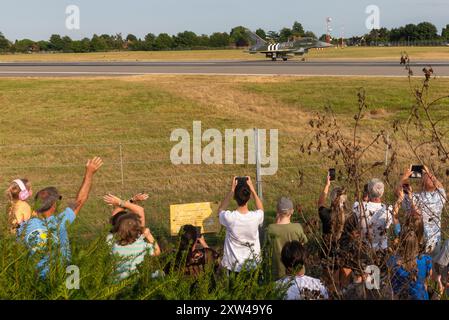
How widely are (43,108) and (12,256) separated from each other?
72.4ft

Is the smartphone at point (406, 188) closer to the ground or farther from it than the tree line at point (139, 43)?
closer to the ground

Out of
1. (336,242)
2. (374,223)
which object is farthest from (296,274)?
(374,223)

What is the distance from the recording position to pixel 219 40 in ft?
351

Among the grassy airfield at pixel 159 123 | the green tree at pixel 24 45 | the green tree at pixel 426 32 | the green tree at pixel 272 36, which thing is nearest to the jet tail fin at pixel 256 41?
the green tree at pixel 272 36

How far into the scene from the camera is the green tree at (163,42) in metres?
102

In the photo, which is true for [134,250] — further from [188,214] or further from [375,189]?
[188,214]

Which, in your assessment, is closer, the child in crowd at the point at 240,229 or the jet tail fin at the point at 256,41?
the child in crowd at the point at 240,229

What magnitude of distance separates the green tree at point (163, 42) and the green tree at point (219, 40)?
8682 millimetres

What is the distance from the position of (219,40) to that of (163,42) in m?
11.9

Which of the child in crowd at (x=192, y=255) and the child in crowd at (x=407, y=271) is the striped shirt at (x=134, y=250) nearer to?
the child in crowd at (x=192, y=255)

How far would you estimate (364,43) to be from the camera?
123438 millimetres

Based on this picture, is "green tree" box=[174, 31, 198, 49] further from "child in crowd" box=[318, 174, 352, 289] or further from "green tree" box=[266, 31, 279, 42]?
"child in crowd" box=[318, 174, 352, 289]

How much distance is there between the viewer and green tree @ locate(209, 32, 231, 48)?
107 meters
